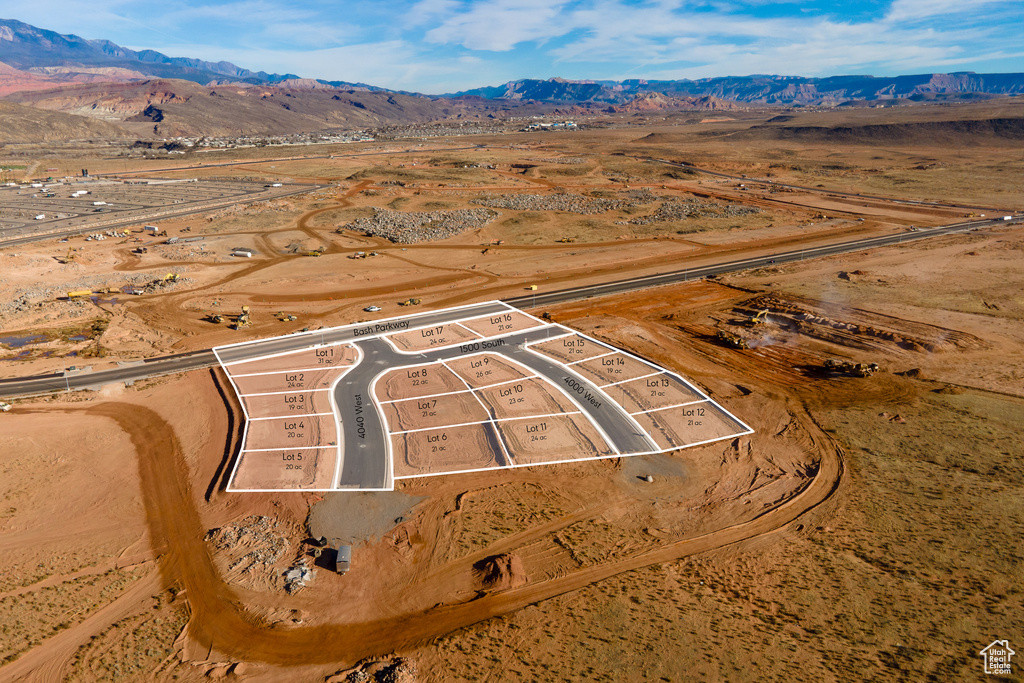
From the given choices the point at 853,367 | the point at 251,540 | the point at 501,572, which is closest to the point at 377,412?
the point at 251,540

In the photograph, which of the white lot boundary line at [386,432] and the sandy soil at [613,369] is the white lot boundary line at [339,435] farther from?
the sandy soil at [613,369]

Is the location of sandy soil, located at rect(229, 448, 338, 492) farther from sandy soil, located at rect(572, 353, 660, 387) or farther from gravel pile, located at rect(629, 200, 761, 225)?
gravel pile, located at rect(629, 200, 761, 225)

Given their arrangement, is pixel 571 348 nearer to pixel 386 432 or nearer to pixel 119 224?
pixel 386 432

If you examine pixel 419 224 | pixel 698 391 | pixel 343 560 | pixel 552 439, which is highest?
pixel 419 224

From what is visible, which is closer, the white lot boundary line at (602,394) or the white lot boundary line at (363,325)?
the white lot boundary line at (602,394)

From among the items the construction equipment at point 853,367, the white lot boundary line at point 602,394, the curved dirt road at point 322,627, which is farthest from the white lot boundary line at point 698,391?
the construction equipment at point 853,367

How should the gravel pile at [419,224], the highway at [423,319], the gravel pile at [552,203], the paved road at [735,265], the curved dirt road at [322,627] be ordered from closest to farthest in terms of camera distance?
the curved dirt road at [322,627] → the highway at [423,319] → the paved road at [735,265] → the gravel pile at [419,224] → the gravel pile at [552,203]
